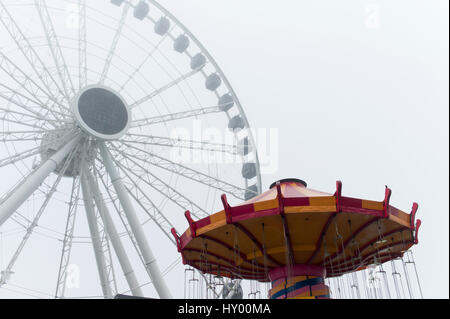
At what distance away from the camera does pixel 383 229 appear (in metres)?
10.4

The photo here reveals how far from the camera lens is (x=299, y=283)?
10.8m

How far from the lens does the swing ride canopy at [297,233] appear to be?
9.45 meters

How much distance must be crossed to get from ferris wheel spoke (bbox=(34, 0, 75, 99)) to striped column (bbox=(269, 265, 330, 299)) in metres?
10.1

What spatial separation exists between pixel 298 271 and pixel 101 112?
886 cm

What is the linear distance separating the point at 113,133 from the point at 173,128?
15.9 feet

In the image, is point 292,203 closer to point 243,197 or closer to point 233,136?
point 243,197

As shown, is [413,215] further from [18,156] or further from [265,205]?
[18,156]

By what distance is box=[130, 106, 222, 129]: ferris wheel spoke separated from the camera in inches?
703

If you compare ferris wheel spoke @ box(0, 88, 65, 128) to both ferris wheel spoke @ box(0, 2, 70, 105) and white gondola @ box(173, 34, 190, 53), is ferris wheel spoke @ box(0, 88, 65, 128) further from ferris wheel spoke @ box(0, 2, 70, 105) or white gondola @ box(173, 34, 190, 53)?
white gondola @ box(173, 34, 190, 53)

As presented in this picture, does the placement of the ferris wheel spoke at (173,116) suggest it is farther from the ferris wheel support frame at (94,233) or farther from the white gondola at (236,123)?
the ferris wheel support frame at (94,233)

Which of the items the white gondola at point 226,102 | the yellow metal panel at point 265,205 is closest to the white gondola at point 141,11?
the white gondola at point 226,102

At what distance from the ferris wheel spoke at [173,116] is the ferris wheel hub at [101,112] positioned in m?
0.74
